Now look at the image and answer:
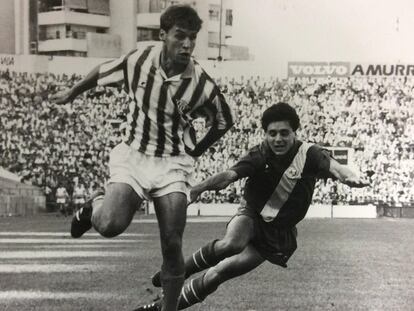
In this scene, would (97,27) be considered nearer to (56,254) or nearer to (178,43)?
(178,43)

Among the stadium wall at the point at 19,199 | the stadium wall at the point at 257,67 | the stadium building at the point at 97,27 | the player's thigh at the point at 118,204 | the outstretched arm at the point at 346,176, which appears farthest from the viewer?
the stadium wall at the point at 19,199

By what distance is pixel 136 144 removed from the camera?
2.68m

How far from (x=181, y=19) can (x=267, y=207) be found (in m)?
0.84

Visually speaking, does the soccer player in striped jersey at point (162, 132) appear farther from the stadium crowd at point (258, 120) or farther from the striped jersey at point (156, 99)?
the stadium crowd at point (258, 120)

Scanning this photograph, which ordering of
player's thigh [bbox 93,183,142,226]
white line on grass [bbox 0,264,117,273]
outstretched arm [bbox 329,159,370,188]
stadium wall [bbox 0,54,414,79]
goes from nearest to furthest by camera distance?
outstretched arm [bbox 329,159,370,188], player's thigh [bbox 93,183,142,226], stadium wall [bbox 0,54,414,79], white line on grass [bbox 0,264,117,273]

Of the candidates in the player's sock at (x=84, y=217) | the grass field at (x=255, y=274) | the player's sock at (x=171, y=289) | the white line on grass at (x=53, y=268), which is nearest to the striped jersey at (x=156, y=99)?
the player's sock at (x=84, y=217)

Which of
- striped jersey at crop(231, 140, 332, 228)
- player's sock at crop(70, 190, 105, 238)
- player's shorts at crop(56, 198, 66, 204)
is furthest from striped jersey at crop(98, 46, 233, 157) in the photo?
player's shorts at crop(56, 198, 66, 204)

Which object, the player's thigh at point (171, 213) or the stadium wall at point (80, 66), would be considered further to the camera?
the stadium wall at point (80, 66)

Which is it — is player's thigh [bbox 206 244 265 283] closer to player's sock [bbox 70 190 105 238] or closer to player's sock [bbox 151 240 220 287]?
player's sock [bbox 151 240 220 287]

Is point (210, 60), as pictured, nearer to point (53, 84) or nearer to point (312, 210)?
point (53, 84)

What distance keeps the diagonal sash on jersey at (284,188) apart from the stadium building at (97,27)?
22.0 inches

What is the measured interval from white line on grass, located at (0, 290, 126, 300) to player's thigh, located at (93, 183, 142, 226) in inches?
31.8

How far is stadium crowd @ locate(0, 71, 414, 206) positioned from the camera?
3.13 metres

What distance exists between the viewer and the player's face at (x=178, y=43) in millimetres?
Answer: 2598
